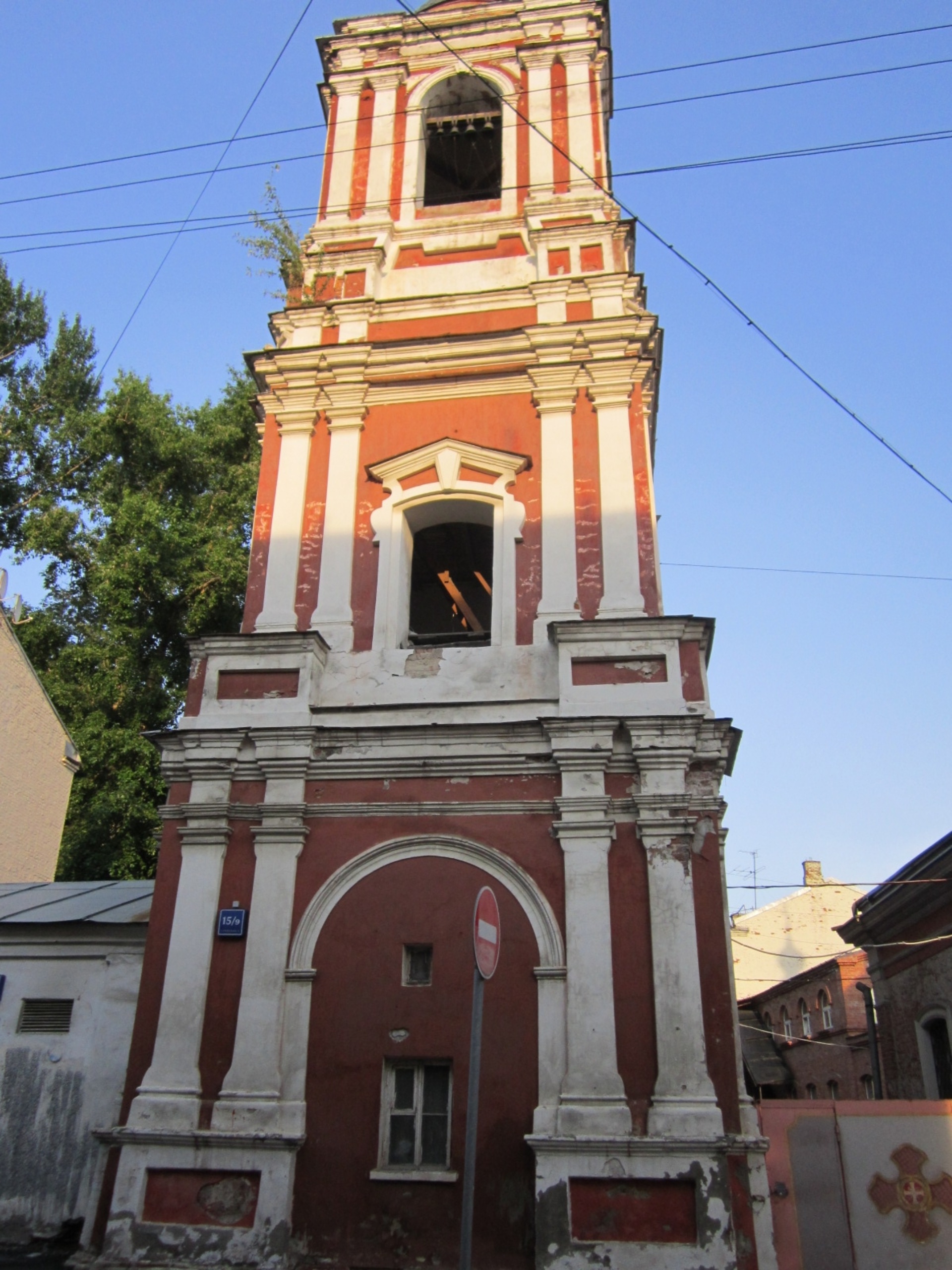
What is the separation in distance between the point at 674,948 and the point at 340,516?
487 centimetres

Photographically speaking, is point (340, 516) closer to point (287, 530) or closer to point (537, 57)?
point (287, 530)

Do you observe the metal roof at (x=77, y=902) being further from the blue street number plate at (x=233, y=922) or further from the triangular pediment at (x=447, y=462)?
the triangular pediment at (x=447, y=462)

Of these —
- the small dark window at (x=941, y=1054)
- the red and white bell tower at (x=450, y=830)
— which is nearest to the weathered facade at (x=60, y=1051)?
the red and white bell tower at (x=450, y=830)

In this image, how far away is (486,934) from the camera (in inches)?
223

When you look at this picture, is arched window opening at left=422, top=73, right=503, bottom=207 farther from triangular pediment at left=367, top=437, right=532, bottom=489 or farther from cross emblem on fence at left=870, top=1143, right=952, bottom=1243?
cross emblem on fence at left=870, top=1143, right=952, bottom=1243

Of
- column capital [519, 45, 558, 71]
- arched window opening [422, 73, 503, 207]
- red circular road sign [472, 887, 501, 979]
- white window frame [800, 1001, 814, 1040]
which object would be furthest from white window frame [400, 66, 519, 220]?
white window frame [800, 1001, 814, 1040]

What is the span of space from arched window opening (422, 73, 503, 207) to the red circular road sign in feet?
30.3

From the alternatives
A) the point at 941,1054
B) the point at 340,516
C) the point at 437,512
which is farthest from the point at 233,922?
the point at 941,1054

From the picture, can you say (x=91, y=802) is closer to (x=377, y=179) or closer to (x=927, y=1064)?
(x=377, y=179)

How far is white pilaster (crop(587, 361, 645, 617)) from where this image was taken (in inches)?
355

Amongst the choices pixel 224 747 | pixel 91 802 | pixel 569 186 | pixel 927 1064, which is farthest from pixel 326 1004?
pixel 91 802

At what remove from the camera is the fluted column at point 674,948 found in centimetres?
696

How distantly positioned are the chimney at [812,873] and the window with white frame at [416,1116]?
27244 mm

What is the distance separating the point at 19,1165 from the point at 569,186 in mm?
10749
